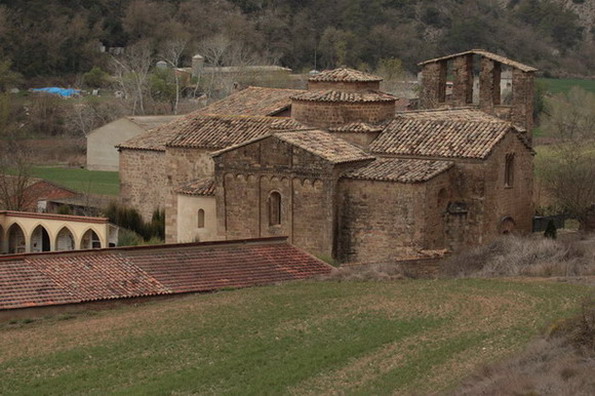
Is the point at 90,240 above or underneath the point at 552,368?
above

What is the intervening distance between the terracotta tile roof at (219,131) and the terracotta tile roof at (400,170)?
126 inches

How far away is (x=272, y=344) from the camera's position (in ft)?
68.7

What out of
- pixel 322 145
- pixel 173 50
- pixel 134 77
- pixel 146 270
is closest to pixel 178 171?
pixel 322 145

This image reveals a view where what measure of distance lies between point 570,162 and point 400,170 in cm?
1679

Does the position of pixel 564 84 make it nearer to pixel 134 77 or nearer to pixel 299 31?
pixel 299 31

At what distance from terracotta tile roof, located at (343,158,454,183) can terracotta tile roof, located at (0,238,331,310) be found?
8.62 feet

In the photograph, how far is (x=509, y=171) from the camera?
1309 inches

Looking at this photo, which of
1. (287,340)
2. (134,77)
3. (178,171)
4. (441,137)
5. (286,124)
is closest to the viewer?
(287,340)

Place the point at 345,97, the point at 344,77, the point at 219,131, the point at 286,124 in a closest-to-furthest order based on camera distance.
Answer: the point at 345,97
the point at 344,77
the point at 286,124
the point at 219,131

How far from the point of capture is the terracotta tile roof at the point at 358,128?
33.1 metres

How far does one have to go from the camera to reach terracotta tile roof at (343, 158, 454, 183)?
31.2 meters

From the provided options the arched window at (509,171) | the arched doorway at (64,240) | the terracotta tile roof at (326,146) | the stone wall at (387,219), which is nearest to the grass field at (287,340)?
the stone wall at (387,219)

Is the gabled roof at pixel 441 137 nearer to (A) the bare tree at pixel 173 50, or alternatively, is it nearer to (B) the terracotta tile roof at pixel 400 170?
(B) the terracotta tile roof at pixel 400 170

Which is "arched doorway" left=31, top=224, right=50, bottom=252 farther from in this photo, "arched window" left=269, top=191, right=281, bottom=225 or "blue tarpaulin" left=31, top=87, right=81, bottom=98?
"blue tarpaulin" left=31, top=87, right=81, bottom=98
